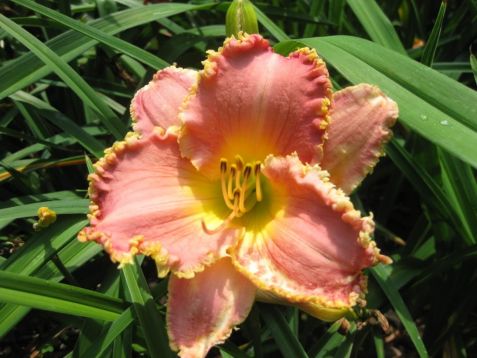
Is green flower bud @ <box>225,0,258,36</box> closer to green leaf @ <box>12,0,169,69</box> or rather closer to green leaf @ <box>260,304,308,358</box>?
green leaf @ <box>12,0,169,69</box>

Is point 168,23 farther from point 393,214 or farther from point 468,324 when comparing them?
point 468,324

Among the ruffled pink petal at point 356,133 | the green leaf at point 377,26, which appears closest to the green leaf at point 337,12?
the green leaf at point 377,26

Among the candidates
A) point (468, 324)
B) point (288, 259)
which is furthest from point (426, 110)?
point (468, 324)

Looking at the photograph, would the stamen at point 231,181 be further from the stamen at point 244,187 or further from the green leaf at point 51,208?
the green leaf at point 51,208

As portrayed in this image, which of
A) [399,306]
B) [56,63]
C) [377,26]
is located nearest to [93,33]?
[56,63]

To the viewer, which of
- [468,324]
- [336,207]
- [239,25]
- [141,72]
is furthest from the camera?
[141,72]

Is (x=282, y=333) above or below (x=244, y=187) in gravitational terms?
below

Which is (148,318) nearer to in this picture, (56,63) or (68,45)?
(56,63)
